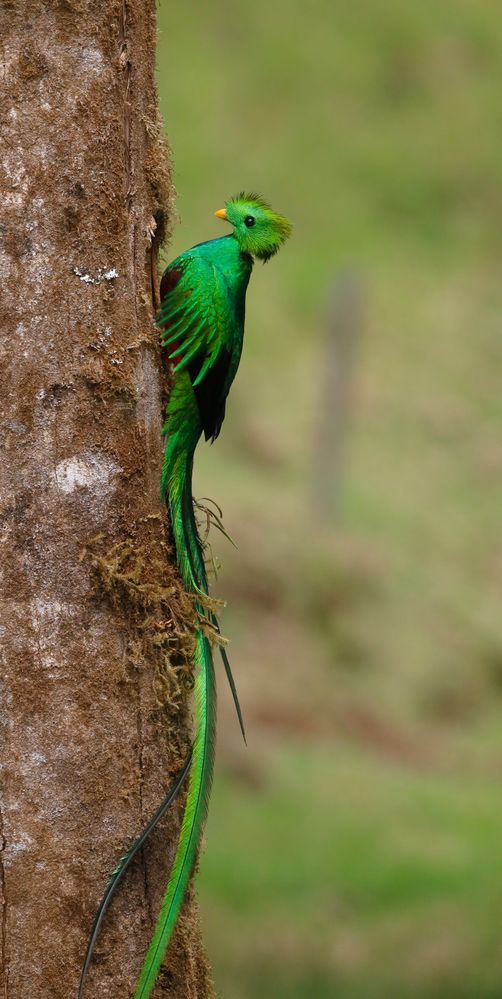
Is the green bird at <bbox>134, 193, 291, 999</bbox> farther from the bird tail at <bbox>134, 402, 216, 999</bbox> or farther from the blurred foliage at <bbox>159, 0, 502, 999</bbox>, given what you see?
the blurred foliage at <bbox>159, 0, 502, 999</bbox>

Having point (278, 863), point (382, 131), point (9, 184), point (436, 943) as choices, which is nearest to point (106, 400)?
point (9, 184)

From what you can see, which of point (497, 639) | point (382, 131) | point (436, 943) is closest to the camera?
point (436, 943)

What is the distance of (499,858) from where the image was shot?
24.4ft

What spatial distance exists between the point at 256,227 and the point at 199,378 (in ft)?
1.34

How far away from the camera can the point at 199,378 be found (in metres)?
Answer: 2.71

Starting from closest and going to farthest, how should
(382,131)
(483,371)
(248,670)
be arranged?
(248,670), (483,371), (382,131)

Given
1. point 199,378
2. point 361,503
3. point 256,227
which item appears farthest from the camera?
point 361,503

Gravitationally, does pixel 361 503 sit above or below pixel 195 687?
above

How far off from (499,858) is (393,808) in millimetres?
972

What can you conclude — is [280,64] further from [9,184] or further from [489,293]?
[9,184]

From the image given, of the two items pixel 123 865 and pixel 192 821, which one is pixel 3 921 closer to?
pixel 123 865

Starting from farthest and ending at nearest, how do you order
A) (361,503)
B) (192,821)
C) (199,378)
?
(361,503)
(199,378)
(192,821)

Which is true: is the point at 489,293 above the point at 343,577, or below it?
above

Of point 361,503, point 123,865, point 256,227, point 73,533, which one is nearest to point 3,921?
point 123,865
